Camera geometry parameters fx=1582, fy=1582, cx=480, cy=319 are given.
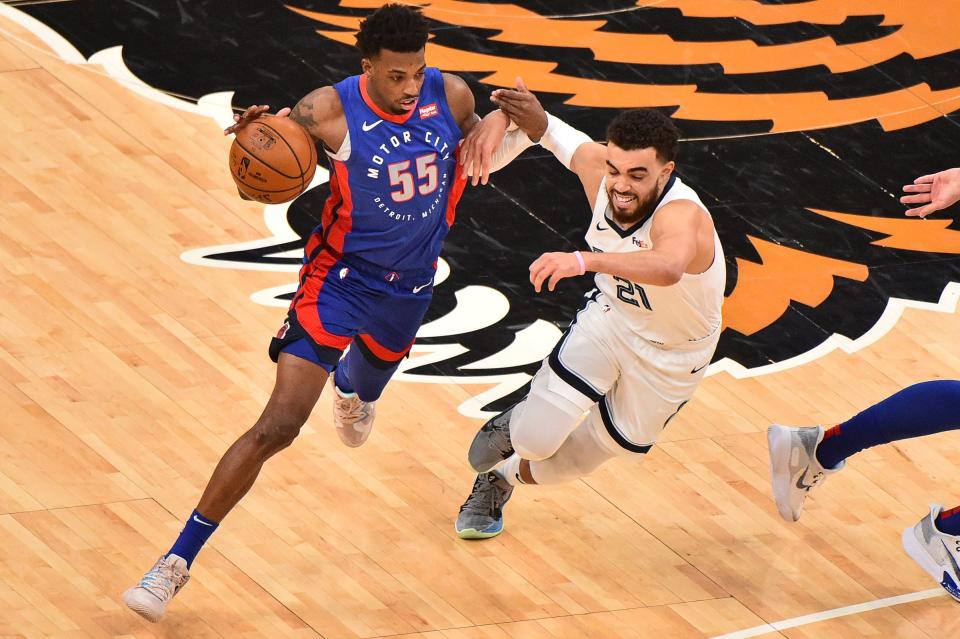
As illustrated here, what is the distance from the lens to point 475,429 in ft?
25.7

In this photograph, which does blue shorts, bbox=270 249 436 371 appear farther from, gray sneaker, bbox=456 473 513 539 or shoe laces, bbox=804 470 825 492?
shoe laces, bbox=804 470 825 492

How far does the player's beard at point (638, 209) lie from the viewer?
20.8ft

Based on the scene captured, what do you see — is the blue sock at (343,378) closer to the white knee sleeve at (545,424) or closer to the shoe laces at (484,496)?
the shoe laces at (484,496)

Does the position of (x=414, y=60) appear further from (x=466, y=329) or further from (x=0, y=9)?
(x=0, y=9)

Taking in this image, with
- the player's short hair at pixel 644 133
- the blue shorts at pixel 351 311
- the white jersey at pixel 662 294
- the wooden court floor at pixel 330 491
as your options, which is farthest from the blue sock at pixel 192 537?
the player's short hair at pixel 644 133

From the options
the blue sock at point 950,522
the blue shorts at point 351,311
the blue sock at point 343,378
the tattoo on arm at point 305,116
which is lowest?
the blue sock at point 343,378

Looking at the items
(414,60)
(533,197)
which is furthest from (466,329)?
(414,60)

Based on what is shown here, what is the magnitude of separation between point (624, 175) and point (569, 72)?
483cm

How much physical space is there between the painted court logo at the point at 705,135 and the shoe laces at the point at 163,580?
2332 mm

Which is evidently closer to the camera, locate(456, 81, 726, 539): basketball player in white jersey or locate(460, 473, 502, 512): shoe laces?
locate(456, 81, 726, 539): basketball player in white jersey

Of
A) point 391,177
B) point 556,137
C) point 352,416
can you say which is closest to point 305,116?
point 391,177

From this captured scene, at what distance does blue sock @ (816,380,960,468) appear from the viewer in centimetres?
668

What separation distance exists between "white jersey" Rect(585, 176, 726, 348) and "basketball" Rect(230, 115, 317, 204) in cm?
124

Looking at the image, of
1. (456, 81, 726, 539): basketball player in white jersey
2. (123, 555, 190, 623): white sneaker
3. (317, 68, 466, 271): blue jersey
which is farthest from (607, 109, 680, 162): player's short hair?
(123, 555, 190, 623): white sneaker
